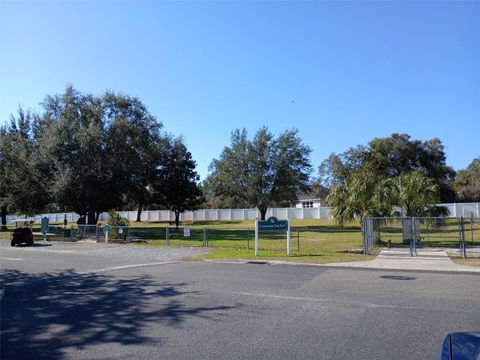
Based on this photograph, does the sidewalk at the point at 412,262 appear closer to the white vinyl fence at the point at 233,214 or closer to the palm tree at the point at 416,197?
the palm tree at the point at 416,197

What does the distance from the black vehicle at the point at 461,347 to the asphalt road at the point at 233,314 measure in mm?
2424

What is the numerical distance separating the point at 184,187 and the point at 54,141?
15.8 metres

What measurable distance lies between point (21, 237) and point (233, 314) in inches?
843

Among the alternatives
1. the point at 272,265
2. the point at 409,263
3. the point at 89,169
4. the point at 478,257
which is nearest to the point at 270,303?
the point at 272,265

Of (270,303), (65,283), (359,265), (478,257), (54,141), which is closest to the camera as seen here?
(270,303)

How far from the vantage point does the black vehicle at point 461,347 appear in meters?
3.06

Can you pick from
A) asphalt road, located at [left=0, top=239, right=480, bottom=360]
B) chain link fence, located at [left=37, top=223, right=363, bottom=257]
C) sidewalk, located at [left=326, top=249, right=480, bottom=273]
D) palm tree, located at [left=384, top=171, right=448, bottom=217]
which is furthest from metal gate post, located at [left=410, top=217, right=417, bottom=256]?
asphalt road, located at [left=0, top=239, right=480, bottom=360]

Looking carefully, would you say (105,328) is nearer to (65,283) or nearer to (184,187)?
(65,283)

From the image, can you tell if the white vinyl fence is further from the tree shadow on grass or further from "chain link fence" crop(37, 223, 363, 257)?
the tree shadow on grass

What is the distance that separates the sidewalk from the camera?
15.2 m

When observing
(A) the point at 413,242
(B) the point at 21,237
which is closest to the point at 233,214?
(B) the point at 21,237

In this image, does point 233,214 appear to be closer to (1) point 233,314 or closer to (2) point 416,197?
(2) point 416,197

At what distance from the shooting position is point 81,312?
26.8 feet

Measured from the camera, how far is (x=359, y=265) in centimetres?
1586
